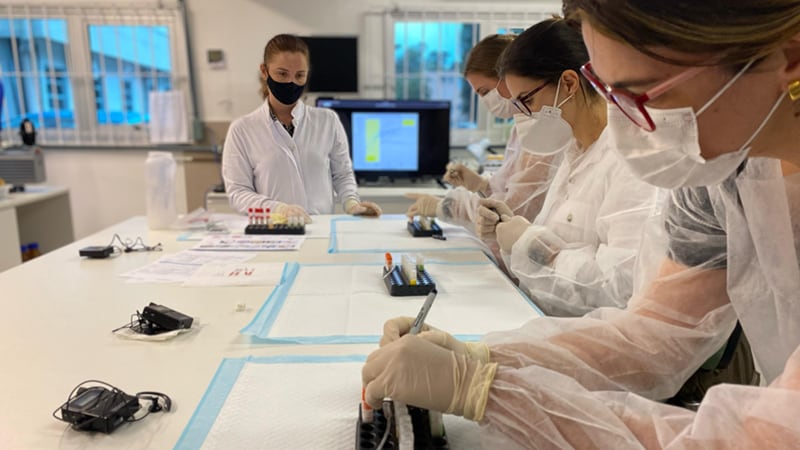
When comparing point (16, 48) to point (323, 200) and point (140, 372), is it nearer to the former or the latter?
point (323, 200)

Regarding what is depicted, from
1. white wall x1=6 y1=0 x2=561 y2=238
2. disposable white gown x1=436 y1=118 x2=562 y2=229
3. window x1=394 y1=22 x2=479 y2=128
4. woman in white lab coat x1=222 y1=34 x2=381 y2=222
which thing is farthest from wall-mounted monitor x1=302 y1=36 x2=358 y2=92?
disposable white gown x1=436 y1=118 x2=562 y2=229

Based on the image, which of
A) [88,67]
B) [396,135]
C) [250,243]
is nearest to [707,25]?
[250,243]

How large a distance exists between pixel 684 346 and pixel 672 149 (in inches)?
12.0

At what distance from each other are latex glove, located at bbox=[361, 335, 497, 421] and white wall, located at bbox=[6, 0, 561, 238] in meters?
3.15

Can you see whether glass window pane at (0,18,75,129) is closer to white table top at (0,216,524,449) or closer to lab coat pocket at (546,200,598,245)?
white table top at (0,216,524,449)

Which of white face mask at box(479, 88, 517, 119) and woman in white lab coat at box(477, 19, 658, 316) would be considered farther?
white face mask at box(479, 88, 517, 119)

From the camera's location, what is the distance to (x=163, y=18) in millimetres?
3414

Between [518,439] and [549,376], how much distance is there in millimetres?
86

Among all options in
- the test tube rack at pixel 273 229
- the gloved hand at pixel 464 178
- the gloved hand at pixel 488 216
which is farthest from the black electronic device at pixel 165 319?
the gloved hand at pixel 464 178

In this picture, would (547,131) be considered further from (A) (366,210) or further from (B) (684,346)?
(A) (366,210)

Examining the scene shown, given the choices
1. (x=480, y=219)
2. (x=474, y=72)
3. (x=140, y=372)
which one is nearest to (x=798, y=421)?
(x=140, y=372)

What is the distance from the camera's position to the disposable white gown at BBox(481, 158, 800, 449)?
55 centimetres

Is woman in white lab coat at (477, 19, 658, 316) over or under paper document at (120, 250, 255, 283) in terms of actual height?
over

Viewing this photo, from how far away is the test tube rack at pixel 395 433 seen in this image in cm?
61
